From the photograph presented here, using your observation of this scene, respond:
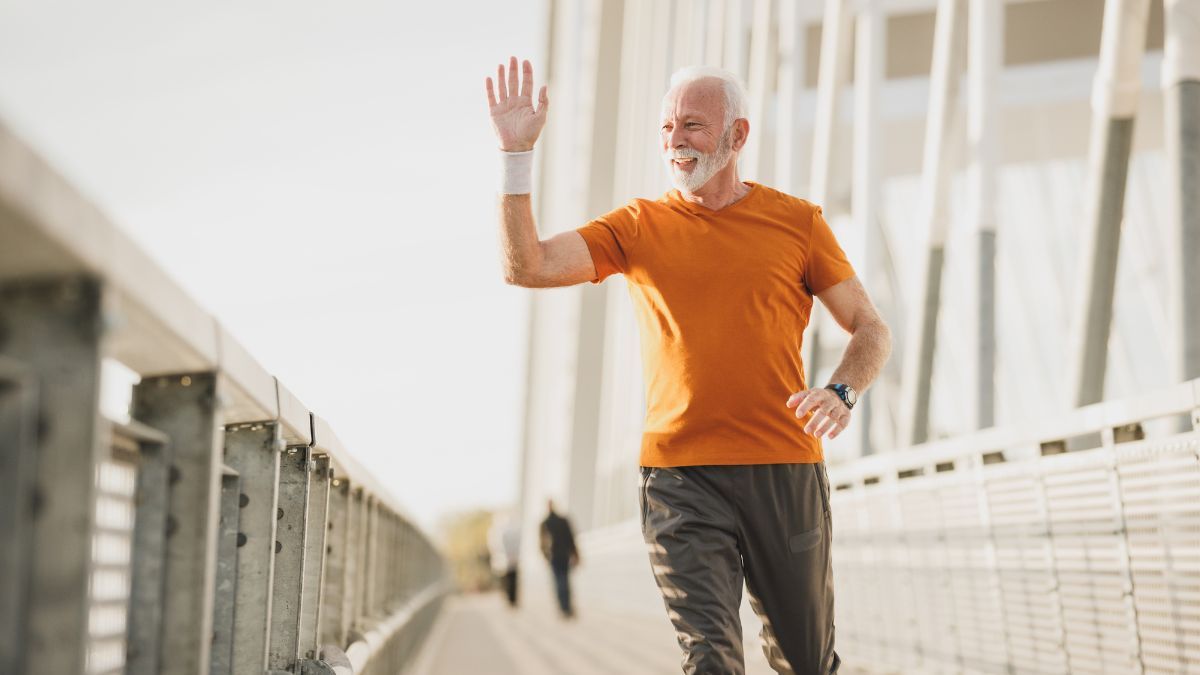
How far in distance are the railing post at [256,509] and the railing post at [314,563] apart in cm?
86

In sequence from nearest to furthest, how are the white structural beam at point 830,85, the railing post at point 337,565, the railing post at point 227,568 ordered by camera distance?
the railing post at point 227,568
the railing post at point 337,565
the white structural beam at point 830,85

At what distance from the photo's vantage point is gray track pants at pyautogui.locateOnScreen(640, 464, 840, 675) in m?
3.48

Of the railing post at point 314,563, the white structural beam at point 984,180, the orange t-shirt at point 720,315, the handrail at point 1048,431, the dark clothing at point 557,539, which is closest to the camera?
the orange t-shirt at point 720,315

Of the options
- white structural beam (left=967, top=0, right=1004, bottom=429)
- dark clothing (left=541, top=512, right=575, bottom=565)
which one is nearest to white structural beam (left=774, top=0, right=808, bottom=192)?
dark clothing (left=541, top=512, right=575, bottom=565)

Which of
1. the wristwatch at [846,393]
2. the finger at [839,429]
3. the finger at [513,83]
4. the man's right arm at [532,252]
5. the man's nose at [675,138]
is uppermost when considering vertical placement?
the finger at [513,83]

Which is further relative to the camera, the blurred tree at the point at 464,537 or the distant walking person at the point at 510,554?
the blurred tree at the point at 464,537

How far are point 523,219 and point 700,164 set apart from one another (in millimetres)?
481

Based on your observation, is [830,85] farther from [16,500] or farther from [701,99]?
[16,500]

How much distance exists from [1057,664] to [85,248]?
207 inches

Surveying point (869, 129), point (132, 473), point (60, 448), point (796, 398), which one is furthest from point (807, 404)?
point (869, 129)

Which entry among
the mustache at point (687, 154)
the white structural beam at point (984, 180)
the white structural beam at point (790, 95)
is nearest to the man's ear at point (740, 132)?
the mustache at point (687, 154)

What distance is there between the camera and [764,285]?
365 cm

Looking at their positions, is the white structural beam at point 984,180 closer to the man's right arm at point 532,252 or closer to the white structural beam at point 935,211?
the white structural beam at point 935,211

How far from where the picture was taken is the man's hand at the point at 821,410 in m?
3.50
